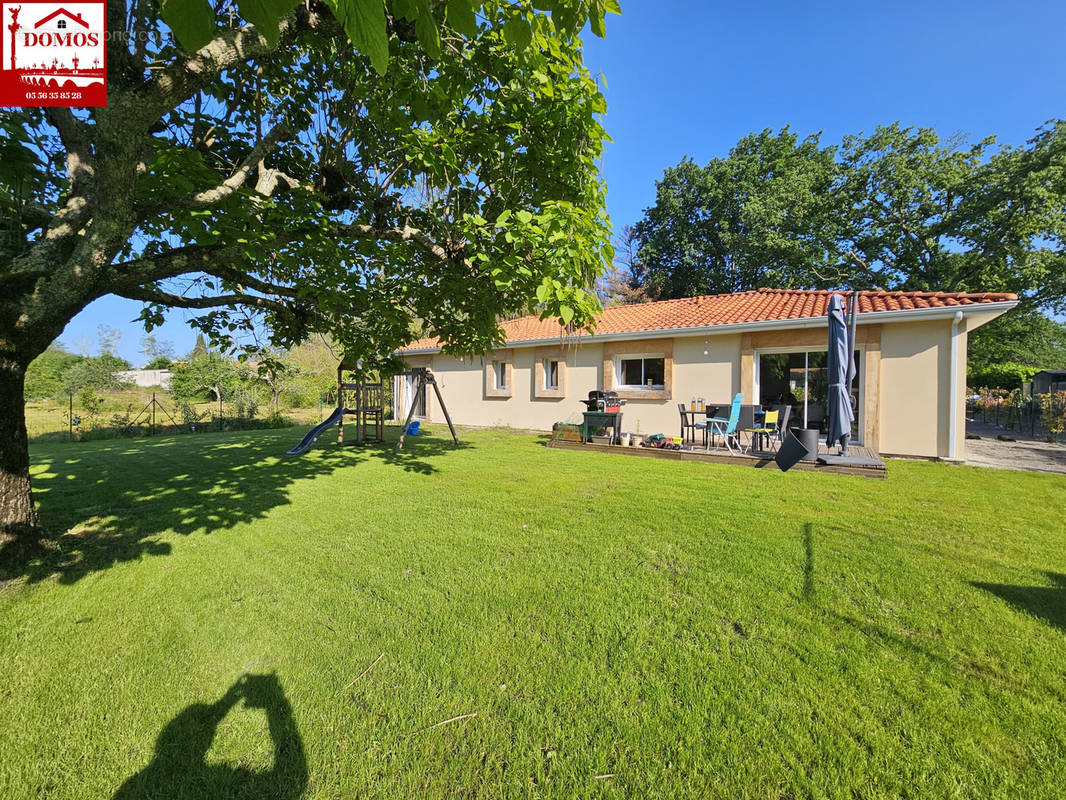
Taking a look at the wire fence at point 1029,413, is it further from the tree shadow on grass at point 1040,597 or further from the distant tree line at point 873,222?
the tree shadow on grass at point 1040,597

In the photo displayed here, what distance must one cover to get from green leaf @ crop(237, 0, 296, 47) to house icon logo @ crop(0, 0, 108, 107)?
292 centimetres

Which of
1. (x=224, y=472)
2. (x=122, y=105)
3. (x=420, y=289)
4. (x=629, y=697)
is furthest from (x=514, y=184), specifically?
(x=224, y=472)

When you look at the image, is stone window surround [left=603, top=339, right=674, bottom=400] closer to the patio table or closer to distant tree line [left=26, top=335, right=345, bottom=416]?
the patio table

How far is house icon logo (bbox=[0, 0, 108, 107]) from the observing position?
10.3 ft

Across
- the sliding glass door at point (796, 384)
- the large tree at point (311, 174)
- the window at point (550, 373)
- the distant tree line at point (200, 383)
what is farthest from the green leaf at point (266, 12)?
the distant tree line at point (200, 383)

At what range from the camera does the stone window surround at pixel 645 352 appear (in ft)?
35.8

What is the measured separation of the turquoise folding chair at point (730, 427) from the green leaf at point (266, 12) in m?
8.71

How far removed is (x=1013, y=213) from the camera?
17.4 metres

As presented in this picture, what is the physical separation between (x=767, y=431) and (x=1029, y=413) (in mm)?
14006

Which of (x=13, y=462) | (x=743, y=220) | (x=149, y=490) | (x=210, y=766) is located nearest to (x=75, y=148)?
(x=13, y=462)

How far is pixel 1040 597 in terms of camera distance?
2.99 meters

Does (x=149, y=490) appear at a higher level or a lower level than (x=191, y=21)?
lower

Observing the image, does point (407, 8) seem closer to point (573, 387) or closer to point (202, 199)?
point (202, 199)

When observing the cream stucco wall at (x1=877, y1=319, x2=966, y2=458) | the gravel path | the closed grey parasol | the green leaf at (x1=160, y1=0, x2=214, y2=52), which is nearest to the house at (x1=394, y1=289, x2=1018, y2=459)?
the cream stucco wall at (x1=877, y1=319, x2=966, y2=458)
